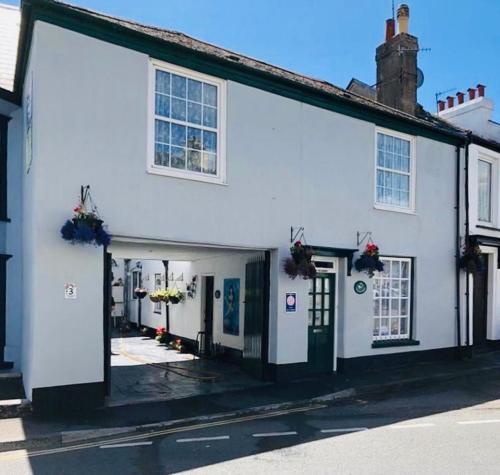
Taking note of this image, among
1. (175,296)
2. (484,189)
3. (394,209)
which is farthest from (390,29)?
(175,296)

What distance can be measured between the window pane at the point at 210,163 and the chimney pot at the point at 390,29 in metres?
8.36

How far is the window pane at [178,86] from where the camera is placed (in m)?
9.29

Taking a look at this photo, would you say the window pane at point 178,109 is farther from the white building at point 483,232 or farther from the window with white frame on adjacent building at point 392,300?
the white building at point 483,232

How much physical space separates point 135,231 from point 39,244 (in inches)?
62.4

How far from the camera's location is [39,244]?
303 inches

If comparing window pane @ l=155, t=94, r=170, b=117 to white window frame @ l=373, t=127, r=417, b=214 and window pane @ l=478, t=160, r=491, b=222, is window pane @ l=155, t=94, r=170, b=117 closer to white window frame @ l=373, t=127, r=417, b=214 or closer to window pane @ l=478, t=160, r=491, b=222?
white window frame @ l=373, t=127, r=417, b=214

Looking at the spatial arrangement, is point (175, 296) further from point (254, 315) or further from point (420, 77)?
point (420, 77)

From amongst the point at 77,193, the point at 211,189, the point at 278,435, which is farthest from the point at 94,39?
the point at 278,435

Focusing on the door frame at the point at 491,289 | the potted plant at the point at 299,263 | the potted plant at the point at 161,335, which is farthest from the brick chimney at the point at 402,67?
the potted plant at the point at 161,335

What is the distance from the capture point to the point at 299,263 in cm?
1016

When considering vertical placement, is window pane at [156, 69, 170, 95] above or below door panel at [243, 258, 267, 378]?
above

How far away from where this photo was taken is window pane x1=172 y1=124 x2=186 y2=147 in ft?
30.3

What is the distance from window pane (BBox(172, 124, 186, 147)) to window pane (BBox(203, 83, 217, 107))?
2.60 feet

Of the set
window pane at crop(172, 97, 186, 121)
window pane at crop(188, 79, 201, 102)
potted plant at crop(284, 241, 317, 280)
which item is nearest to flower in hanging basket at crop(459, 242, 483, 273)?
potted plant at crop(284, 241, 317, 280)
